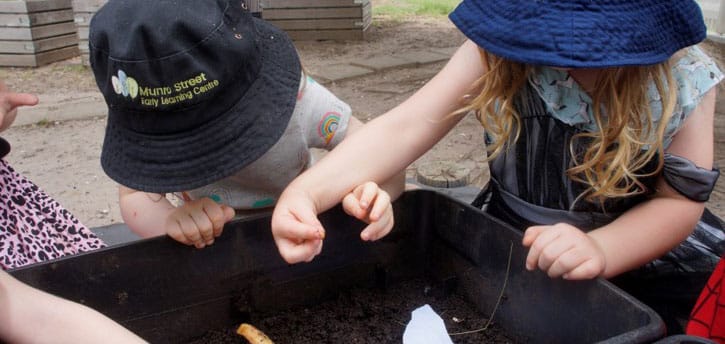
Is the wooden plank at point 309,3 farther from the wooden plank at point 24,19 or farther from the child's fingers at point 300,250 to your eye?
the child's fingers at point 300,250

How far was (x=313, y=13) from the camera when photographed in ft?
17.4

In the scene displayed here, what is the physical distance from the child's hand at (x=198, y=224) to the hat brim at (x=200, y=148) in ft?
0.20

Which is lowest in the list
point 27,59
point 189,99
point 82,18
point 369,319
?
point 27,59

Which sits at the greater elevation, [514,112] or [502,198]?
[514,112]

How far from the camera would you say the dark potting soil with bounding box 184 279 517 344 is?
960 mm

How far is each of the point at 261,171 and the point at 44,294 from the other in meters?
0.48

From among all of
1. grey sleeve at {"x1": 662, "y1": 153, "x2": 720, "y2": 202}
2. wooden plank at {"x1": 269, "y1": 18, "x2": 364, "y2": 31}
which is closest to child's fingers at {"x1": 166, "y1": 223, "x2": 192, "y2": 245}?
grey sleeve at {"x1": 662, "y1": 153, "x2": 720, "y2": 202}

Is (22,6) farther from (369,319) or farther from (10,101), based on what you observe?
(369,319)

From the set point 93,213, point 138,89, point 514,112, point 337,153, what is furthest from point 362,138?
point 93,213

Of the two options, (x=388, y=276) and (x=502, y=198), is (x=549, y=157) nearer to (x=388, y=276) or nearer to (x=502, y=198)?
(x=502, y=198)

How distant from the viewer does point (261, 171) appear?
46.9 inches

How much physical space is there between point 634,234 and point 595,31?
0.31 meters

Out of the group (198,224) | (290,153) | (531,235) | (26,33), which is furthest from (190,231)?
(26,33)

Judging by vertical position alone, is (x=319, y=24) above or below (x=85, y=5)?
below
